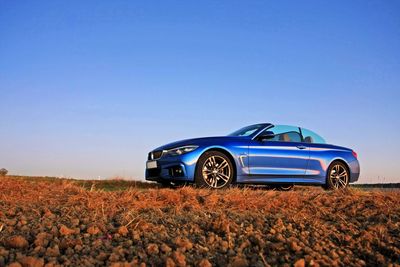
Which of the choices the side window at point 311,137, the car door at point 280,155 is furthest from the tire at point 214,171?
the side window at point 311,137

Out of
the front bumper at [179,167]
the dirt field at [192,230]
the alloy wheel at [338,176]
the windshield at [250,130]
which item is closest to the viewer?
the dirt field at [192,230]

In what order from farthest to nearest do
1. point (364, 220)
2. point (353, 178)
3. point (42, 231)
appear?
point (353, 178) < point (364, 220) < point (42, 231)

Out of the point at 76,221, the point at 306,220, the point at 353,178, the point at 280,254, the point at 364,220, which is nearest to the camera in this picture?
the point at 280,254

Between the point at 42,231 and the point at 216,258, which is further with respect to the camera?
the point at 42,231

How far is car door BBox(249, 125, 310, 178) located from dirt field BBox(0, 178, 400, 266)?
341 centimetres

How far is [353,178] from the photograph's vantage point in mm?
10242

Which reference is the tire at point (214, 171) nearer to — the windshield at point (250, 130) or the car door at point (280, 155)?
the car door at point (280, 155)

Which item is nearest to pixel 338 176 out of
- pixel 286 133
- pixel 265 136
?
pixel 286 133

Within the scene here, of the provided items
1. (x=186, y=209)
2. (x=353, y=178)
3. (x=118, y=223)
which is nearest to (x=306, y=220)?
(x=186, y=209)

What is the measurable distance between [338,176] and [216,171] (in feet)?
10.5

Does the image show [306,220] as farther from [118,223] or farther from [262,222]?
[118,223]

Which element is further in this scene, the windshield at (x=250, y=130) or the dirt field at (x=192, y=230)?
the windshield at (x=250, y=130)

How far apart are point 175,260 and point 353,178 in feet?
26.9

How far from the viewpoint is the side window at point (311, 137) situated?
991 centimetres
